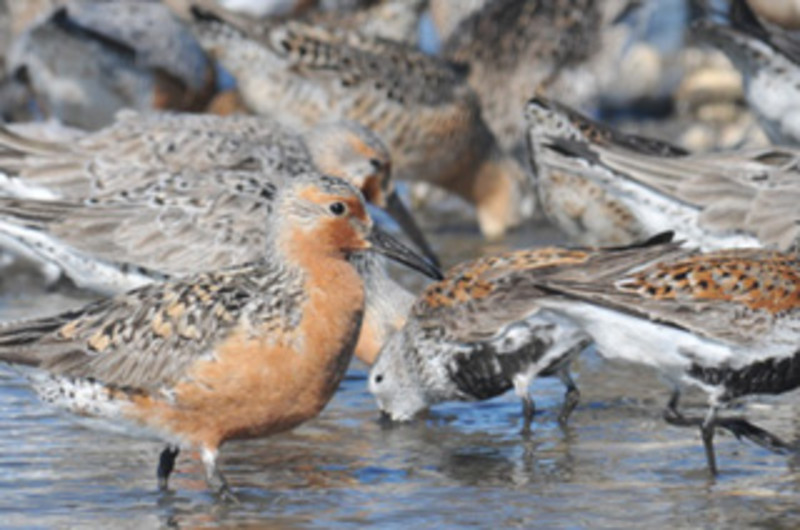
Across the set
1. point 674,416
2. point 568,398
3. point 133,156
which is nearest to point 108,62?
point 133,156

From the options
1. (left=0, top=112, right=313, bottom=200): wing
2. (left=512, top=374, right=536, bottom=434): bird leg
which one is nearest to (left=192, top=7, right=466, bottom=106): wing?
(left=0, top=112, right=313, bottom=200): wing

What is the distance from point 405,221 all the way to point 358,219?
441 centimetres

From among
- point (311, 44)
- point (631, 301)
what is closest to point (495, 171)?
point (311, 44)

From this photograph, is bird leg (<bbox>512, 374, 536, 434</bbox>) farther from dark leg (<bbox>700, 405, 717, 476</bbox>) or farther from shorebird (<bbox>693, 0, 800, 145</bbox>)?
shorebird (<bbox>693, 0, 800, 145</bbox>)

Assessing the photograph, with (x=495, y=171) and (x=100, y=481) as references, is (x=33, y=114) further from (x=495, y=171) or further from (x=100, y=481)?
(x=100, y=481)

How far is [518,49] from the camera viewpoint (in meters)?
14.6

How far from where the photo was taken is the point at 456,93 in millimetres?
13242

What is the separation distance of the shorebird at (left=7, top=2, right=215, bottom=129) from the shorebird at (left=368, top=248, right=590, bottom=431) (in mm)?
7117

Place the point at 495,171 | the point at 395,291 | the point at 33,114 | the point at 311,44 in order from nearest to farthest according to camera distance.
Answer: the point at 395,291 < the point at 311,44 < the point at 495,171 < the point at 33,114

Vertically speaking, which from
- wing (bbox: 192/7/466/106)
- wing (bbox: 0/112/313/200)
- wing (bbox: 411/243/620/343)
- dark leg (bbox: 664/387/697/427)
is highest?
wing (bbox: 192/7/466/106)

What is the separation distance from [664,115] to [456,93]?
14.2 feet

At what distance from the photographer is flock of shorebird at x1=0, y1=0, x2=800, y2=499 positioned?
20.7 ft

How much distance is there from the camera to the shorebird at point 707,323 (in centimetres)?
664

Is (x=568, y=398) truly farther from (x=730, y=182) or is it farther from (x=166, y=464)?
(x=730, y=182)
